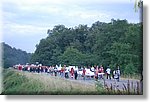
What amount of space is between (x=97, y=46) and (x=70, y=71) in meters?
0.24

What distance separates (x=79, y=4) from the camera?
284cm

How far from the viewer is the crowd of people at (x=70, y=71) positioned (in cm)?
282

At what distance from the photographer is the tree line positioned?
2818mm

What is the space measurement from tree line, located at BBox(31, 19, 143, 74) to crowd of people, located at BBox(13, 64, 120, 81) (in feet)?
0.10

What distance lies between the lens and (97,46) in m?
2.85

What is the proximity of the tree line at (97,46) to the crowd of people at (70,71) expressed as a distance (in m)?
0.03

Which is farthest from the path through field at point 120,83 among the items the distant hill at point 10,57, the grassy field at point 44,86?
the distant hill at point 10,57

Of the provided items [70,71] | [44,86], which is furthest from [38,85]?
[70,71]

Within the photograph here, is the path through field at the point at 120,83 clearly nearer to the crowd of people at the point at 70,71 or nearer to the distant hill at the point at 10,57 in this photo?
the crowd of people at the point at 70,71

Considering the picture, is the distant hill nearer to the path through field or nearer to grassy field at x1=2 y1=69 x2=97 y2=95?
grassy field at x1=2 y1=69 x2=97 y2=95

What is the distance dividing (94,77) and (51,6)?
1.76 feet

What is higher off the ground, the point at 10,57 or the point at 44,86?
the point at 10,57

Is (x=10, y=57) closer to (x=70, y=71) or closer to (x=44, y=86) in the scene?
(x=44, y=86)

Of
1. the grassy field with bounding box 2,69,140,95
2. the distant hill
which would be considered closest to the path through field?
the grassy field with bounding box 2,69,140,95
